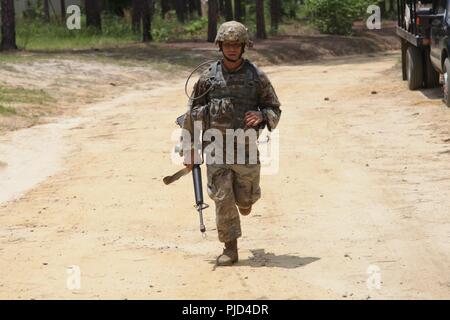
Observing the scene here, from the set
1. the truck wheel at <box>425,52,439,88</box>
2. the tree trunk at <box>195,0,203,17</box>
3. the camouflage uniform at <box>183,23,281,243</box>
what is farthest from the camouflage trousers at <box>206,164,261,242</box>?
the tree trunk at <box>195,0,203,17</box>

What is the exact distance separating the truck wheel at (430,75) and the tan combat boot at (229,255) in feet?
42.6

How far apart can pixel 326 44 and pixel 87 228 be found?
28.6 m

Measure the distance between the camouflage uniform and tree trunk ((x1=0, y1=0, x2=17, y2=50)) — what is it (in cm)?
2177

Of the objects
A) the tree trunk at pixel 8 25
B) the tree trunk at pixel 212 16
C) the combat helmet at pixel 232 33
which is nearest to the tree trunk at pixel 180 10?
the tree trunk at pixel 212 16

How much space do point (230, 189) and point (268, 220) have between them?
70.4 inches

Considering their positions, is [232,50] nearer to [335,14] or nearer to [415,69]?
[415,69]

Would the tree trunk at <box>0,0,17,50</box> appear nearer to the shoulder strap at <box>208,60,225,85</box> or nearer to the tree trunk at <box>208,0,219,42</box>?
the tree trunk at <box>208,0,219,42</box>

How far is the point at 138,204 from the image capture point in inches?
423

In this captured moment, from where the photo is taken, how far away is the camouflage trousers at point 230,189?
26.1ft

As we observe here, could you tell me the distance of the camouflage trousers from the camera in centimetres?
795

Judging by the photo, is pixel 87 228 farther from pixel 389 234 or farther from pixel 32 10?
pixel 32 10

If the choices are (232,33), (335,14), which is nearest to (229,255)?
(232,33)
